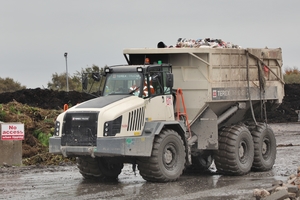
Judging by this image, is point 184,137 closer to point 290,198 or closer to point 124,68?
point 124,68

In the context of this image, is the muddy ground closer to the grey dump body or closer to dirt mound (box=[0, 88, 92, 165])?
dirt mound (box=[0, 88, 92, 165])

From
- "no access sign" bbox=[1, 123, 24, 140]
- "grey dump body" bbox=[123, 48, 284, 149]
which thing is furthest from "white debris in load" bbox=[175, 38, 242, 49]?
"no access sign" bbox=[1, 123, 24, 140]

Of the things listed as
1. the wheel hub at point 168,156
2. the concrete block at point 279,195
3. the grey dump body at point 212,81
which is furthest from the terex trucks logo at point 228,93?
the concrete block at point 279,195

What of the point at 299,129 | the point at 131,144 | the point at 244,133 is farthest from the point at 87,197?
the point at 299,129

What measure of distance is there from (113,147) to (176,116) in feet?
8.04

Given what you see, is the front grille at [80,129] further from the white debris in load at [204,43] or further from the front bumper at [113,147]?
the white debris in load at [204,43]

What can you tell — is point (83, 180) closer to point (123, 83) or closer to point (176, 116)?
point (123, 83)

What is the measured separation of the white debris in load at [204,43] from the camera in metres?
17.8

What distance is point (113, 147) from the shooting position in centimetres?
1505

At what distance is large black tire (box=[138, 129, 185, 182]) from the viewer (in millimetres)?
15680

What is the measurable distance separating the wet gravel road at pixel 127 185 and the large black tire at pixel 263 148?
29 centimetres

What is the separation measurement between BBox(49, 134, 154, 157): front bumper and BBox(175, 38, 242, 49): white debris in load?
318 cm

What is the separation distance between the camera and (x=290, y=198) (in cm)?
1302

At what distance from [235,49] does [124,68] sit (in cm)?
323
